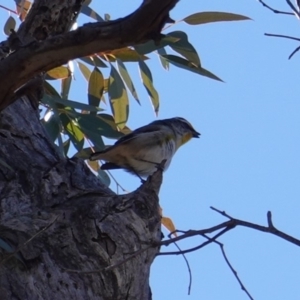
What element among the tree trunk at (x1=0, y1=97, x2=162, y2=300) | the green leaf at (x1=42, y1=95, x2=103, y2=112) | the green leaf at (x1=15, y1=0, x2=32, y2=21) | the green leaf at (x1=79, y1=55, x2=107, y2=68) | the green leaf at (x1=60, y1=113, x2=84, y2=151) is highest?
the green leaf at (x1=15, y1=0, x2=32, y2=21)

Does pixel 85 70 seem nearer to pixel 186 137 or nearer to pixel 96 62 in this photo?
pixel 96 62

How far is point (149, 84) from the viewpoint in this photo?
3.20 metres

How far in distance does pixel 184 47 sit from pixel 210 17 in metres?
0.19

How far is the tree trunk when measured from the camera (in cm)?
167

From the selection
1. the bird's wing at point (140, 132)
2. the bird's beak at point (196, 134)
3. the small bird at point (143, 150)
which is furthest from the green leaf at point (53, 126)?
the bird's beak at point (196, 134)

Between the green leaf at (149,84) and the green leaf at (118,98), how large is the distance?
0.09 metres

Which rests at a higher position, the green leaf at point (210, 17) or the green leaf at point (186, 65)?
the green leaf at point (210, 17)

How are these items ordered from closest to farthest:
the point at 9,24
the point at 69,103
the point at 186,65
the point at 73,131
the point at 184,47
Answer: the point at 69,103 < the point at 184,47 < the point at 186,65 < the point at 73,131 < the point at 9,24

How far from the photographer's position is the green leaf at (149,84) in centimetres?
312

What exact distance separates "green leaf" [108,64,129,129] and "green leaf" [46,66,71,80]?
0.17 metres

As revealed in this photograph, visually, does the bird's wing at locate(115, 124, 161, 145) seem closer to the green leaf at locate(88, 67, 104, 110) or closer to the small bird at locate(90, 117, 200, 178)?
the small bird at locate(90, 117, 200, 178)

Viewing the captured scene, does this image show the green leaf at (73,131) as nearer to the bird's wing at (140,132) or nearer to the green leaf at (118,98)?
the green leaf at (118,98)

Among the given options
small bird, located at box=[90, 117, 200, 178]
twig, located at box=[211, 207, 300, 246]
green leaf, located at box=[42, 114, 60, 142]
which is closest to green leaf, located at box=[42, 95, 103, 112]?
green leaf, located at box=[42, 114, 60, 142]

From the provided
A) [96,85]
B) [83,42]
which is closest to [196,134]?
[96,85]
